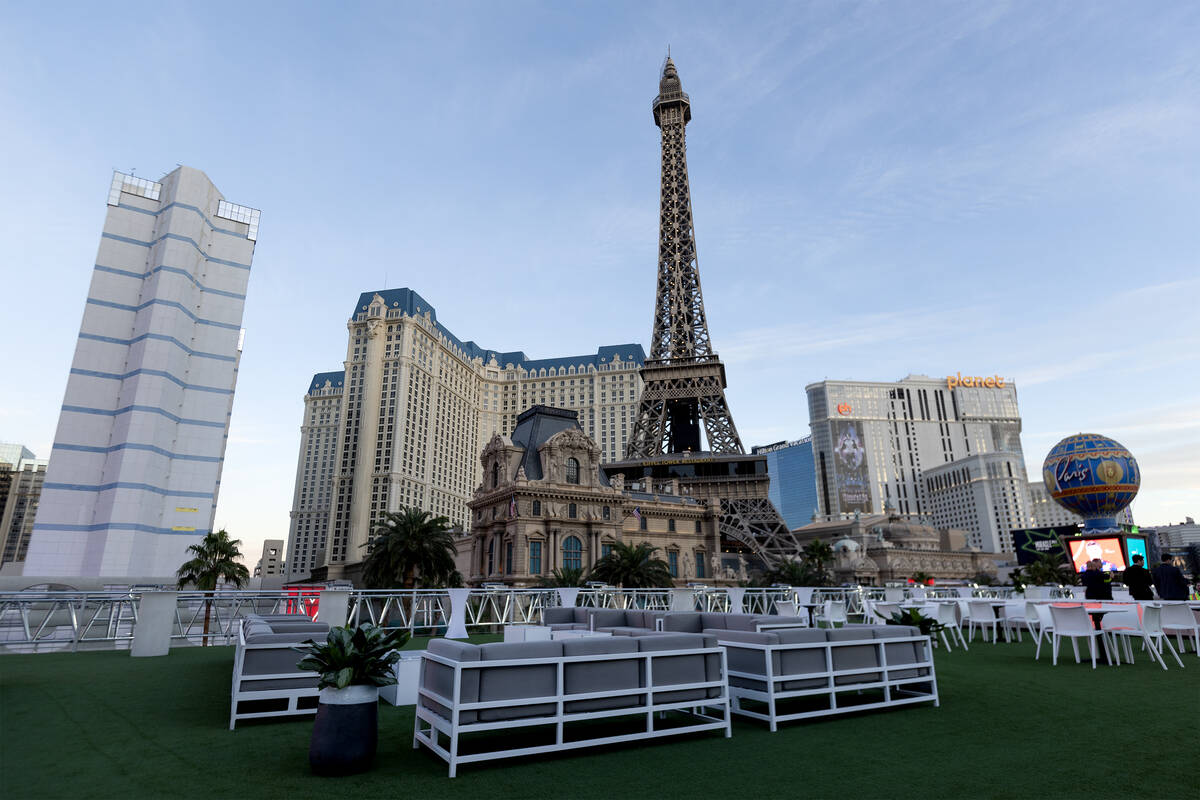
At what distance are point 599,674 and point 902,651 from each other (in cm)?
431

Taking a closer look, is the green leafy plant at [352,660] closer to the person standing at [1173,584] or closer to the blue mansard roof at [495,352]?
the person standing at [1173,584]

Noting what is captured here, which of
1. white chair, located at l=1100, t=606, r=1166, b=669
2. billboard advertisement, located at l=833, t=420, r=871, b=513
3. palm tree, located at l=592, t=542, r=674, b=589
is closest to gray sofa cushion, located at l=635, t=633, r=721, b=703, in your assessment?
white chair, located at l=1100, t=606, r=1166, b=669

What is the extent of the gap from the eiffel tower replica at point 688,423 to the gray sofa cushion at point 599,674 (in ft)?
172

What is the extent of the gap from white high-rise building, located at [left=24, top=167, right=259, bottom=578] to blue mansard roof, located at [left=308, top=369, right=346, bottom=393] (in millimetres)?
96403

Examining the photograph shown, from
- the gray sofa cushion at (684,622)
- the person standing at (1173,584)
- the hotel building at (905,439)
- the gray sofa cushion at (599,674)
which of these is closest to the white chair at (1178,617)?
the person standing at (1173,584)

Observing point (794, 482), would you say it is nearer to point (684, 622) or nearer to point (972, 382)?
point (972, 382)

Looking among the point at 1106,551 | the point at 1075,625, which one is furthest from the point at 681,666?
the point at 1106,551

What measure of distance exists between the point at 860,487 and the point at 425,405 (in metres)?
124

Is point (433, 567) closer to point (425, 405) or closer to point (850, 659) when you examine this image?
point (850, 659)

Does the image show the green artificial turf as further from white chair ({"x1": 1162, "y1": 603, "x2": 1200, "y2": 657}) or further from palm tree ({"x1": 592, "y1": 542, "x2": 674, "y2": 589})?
palm tree ({"x1": 592, "y1": 542, "x2": 674, "y2": 589})

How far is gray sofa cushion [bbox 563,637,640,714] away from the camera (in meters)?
6.52

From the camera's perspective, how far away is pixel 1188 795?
190 inches

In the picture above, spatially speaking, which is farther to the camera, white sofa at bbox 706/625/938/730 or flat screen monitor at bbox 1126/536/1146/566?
flat screen monitor at bbox 1126/536/1146/566

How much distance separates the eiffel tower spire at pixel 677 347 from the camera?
66750 mm
